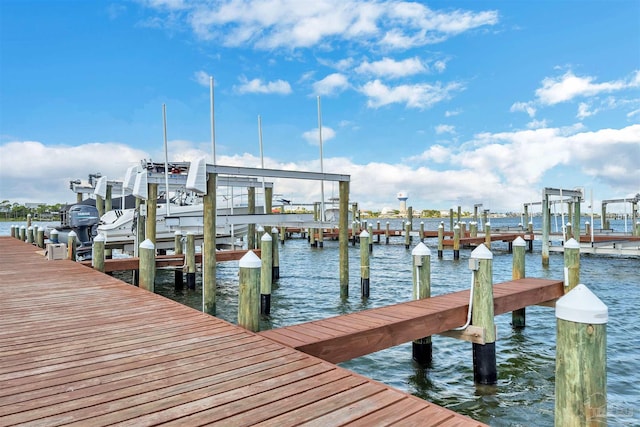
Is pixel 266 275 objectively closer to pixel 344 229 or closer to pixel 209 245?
pixel 209 245

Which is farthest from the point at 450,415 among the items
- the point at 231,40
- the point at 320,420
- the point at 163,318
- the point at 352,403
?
the point at 231,40

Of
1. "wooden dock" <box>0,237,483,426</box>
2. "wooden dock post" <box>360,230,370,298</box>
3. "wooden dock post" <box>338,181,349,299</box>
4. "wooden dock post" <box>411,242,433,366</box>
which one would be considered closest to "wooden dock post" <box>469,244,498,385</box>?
"wooden dock post" <box>411,242,433,366</box>

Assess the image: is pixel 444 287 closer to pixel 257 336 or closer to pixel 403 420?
pixel 257 336

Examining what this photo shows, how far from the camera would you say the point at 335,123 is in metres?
22.5

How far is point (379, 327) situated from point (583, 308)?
2.69m

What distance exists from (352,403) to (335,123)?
20.5 m

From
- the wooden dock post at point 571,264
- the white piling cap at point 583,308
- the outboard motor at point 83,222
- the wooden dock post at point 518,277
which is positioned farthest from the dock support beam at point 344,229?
the outboard motor at point 83,222

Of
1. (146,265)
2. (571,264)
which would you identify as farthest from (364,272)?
(146,265)

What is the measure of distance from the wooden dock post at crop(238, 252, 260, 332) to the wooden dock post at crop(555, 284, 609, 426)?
329 cm

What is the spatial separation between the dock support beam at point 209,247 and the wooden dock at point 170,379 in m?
3.32

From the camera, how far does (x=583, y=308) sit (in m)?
2.82

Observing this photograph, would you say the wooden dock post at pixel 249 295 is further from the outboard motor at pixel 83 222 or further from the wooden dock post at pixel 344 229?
the outboard motor at pixel 83 222

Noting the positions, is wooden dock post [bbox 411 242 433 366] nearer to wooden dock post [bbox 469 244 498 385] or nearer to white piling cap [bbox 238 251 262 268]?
wooden dock post [bbox 469 244 498 385]

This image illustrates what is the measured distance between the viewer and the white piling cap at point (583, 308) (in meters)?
2.80
